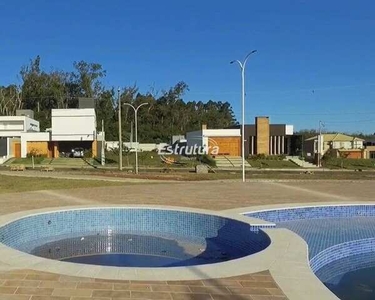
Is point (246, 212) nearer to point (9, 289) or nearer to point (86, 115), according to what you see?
point (9, 289)

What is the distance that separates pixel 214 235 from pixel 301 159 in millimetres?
40335

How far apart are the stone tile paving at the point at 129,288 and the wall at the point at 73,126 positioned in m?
43.5

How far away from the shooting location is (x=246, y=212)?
34.7 ft

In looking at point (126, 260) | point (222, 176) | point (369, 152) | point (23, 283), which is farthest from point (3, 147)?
point (369, 152)

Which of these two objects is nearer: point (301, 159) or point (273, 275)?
point (273, 275)

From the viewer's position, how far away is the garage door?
48531 millimetres

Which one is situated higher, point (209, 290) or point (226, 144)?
point (226, 144)

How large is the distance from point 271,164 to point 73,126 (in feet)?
75.4

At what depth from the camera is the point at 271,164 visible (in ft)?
140

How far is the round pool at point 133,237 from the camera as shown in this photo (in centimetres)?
809

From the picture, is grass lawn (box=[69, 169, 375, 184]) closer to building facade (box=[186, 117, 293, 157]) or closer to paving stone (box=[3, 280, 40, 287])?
building facade (box=[186, 117, 293, 157])

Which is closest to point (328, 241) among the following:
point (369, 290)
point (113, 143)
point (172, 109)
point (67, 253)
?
point (369, 290)

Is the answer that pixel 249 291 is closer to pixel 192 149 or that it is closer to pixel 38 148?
pixel 38 148

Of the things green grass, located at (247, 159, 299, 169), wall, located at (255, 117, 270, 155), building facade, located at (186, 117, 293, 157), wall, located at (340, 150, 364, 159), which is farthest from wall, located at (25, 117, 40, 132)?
wall, located at (340, 150, 364, 159)
